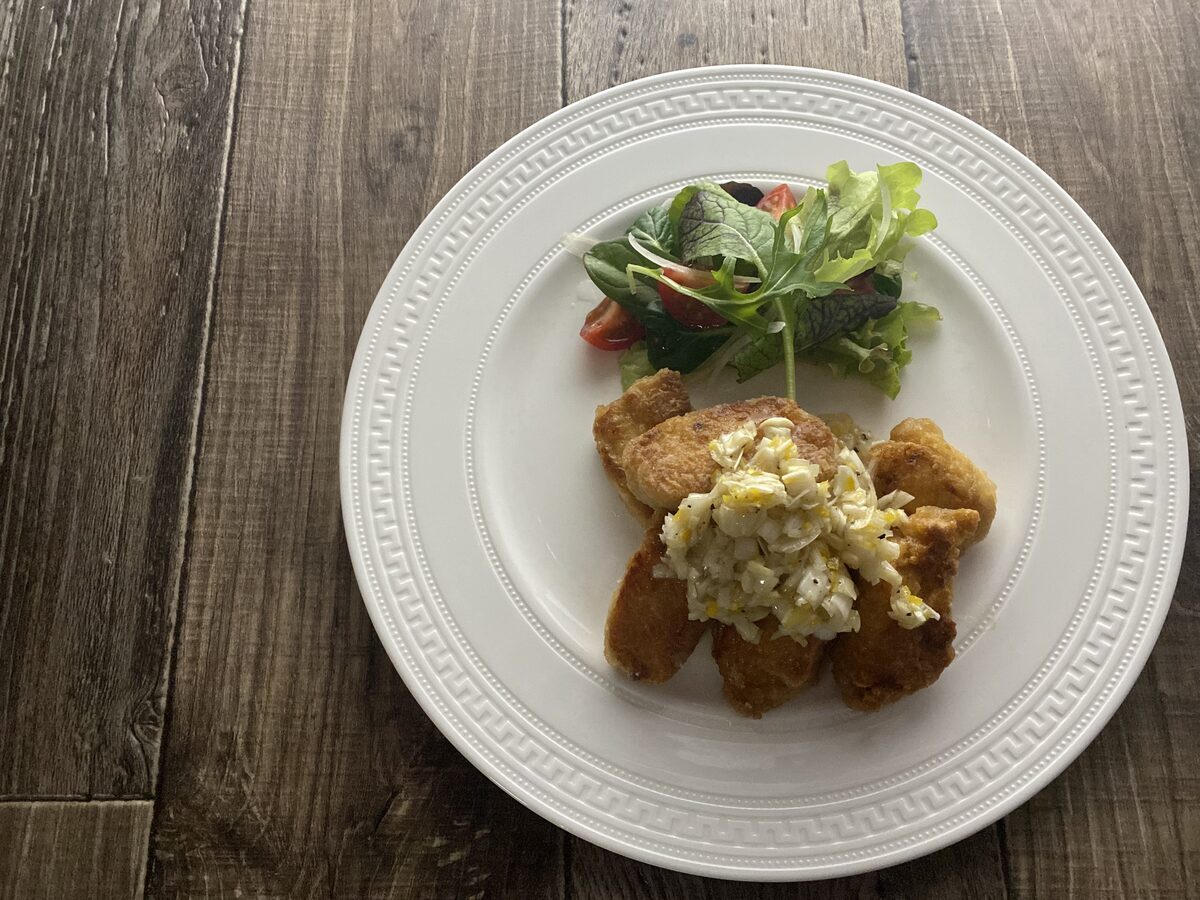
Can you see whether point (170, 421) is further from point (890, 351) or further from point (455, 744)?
point (890, 351)

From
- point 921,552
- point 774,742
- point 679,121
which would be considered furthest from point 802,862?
point 679,121

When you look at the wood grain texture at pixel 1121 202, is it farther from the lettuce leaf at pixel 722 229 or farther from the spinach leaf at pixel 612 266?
the spinach leaf at pixel 612 266

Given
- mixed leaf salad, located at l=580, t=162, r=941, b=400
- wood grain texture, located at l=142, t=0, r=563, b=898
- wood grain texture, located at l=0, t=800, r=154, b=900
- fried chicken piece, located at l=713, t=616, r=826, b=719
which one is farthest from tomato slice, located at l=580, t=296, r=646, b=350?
wood grain texture, located at l=0, t=800, r=154, b=900

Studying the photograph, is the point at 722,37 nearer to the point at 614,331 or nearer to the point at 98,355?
the point at 614,331

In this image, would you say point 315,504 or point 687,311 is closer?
point 687,311

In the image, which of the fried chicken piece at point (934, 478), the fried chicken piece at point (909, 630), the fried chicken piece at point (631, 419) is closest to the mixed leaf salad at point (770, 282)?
the fried chicken piece at point (631, 419)

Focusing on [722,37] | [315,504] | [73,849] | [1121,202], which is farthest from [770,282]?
[73,849]
